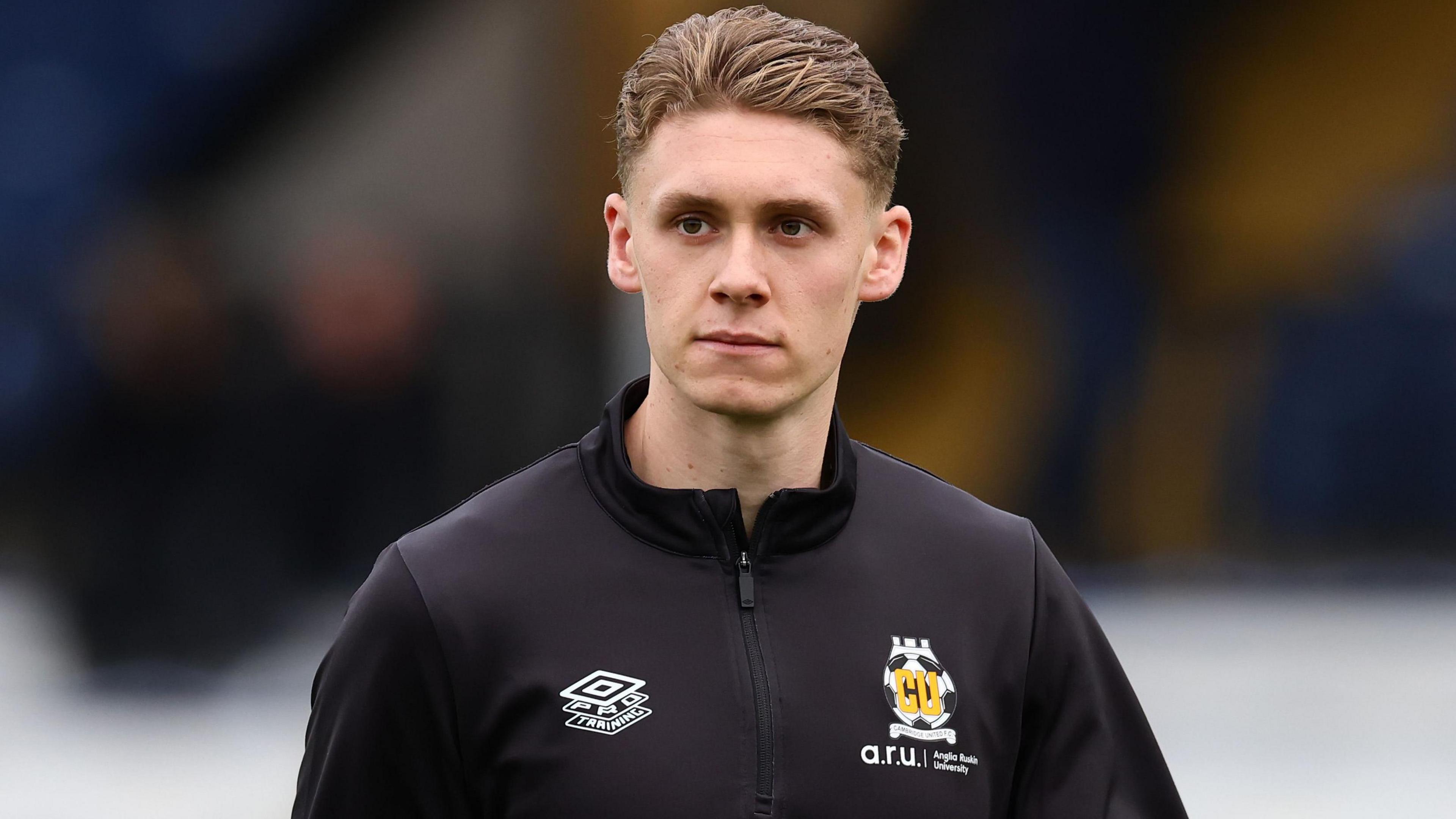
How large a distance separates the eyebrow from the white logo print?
60 cm

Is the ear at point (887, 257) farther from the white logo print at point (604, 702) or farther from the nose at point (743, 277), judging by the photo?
the white logo print at point (604, 702)

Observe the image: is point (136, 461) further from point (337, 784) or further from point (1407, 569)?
point (1407, 569)

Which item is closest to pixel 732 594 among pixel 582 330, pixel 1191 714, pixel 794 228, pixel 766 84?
pixel 794 228

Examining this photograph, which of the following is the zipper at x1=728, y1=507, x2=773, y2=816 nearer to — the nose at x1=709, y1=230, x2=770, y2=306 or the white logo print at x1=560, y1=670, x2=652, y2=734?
the white logo print at x1=560, y1=670, x2=652, y2=734

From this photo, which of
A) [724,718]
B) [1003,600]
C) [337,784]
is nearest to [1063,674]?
[1003,600]

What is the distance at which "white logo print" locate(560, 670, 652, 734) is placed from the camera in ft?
6.46

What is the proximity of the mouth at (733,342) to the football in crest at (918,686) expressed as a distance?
420 mm

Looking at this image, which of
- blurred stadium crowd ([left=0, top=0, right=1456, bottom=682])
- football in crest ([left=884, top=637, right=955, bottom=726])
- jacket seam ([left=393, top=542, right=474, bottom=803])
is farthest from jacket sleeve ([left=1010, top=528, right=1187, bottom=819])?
blurred stadium crowd ([left=0, top=0, right=1456, bottom=682])

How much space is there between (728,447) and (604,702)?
377 millimetres

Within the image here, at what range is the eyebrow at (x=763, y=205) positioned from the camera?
206cm

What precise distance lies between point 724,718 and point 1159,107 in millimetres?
4965

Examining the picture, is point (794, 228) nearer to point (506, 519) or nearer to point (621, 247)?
point (621, 247)

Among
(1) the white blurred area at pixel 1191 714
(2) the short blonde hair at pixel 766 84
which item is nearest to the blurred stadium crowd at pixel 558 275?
(1) the white blurred area at pixel 1191 714

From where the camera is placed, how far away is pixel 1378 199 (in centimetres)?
645
